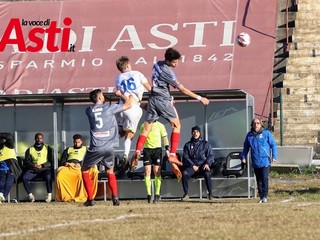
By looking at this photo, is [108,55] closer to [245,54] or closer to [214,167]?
[245,54]

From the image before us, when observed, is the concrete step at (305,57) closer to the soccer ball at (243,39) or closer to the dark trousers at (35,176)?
the soccer ball at (243,39)

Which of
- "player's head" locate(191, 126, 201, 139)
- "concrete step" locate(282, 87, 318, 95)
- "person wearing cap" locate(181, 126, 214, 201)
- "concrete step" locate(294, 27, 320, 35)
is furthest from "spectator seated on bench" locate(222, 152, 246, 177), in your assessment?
"concrete step" locate(294, 27, 320, 35)

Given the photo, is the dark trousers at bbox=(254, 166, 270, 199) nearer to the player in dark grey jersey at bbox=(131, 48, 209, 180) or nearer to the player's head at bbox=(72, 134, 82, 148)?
the player in dark grey jersey at bbox=(131, 48, 209, 180)

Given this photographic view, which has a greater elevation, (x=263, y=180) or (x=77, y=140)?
(x=77, y=140)

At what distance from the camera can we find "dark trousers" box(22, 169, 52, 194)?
25.6 meters

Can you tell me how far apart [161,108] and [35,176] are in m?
7.80

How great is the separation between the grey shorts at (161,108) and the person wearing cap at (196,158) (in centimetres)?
551

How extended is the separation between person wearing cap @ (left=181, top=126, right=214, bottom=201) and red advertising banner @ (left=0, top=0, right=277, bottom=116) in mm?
8808

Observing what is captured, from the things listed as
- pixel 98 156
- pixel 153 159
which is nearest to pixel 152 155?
pixel 153 159

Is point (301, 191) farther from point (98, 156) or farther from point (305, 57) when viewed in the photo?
point (305, 57)

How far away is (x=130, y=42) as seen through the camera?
35.8 metres

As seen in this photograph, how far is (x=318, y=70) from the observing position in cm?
3453

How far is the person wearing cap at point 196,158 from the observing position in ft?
80.0

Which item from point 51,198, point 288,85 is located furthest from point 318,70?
point 51,198
